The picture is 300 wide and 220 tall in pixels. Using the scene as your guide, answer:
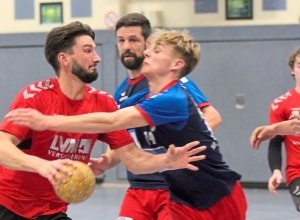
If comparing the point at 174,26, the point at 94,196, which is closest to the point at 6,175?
the point at 94,196

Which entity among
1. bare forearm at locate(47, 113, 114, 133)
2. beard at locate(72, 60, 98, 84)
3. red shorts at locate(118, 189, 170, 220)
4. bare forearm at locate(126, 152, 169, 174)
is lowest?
red shorts at locate(118, 189, 170, 220)

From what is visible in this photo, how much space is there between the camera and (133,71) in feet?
16.8

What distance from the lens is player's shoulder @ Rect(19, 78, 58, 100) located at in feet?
13.0

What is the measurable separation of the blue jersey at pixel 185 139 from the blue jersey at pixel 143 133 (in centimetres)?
15

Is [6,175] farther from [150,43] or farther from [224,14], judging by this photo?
[224,14]

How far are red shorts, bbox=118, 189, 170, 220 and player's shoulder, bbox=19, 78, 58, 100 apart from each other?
3.84ft

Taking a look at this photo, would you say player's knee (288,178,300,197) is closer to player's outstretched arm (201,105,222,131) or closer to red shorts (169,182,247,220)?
player's outstretched arm (201,105,222,131)

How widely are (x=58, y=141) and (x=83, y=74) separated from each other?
486 mm

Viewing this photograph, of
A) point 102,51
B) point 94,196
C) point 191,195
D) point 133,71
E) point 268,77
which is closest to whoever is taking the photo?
point 191,195

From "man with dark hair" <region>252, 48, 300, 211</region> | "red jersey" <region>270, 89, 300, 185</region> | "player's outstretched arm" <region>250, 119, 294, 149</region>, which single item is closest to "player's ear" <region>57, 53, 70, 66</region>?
"player's outstretched arm" <region>250, 119, 294, 149</region>

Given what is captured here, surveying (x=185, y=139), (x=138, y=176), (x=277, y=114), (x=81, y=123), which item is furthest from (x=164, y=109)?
(x=277, y=114)

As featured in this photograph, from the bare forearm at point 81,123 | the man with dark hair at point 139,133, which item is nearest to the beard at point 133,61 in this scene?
the man with dark hair at point 139,133

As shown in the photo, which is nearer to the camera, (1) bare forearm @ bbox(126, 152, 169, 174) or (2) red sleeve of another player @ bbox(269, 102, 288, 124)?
(1) bare forearm @ bbox(126, 152, 169, 174)

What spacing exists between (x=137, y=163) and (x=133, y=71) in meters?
1.15
